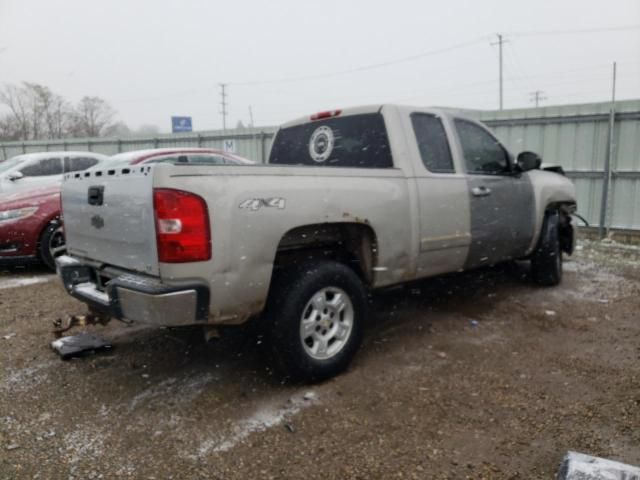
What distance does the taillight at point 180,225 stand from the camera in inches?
104

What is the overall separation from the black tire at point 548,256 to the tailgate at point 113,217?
4238 mm

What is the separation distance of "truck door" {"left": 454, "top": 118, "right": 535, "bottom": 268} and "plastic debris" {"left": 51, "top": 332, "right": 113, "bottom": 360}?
123 inches

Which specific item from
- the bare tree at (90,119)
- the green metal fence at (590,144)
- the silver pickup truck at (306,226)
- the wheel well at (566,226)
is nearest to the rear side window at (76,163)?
the green metal fence at (590,144)

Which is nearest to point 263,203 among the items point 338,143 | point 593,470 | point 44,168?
point 338,143

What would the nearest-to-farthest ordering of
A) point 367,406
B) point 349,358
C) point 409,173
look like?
point 367,406
point 349,358
point 409,173

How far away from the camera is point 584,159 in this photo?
9.12m

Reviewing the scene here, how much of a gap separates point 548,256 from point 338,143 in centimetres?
285

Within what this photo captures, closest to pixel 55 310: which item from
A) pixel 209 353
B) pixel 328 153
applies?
pixel 209 353

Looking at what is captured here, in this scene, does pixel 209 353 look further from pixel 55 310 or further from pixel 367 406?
pixel 55 310

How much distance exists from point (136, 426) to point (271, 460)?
88 centimetres

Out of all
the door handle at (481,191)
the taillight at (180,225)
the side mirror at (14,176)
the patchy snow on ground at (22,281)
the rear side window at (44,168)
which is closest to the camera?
the taillight at (180,225)

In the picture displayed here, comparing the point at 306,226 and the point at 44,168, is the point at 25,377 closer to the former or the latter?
the point at 306,226

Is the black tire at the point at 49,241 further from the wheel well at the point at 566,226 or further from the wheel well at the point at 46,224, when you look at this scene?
the wheel well at the point at 566,226

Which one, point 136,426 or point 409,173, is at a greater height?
point 409,173
